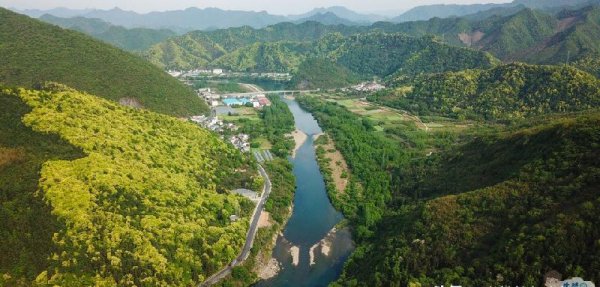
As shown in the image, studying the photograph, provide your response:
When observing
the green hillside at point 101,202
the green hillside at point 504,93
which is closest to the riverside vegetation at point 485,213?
the green hillside at point 101,202

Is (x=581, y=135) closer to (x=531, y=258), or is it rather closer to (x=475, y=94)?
(x=531, y=258)

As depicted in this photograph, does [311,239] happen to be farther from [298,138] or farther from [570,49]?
[570,49]

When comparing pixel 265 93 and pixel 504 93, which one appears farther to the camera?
pixel 265 93

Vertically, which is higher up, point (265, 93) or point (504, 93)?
point (504, 93)

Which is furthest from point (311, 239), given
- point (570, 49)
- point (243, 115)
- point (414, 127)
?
point (570, 49)

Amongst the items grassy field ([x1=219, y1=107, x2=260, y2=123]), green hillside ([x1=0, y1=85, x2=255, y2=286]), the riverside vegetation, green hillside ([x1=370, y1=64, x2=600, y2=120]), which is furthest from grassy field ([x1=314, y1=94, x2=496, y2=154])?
green hillside ([x1=0, y1=85, x2=255, y2=286])

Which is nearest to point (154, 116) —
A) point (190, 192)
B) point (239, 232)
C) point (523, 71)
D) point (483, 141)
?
point (190, 192)
